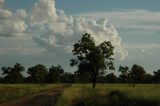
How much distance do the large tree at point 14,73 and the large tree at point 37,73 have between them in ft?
17.2

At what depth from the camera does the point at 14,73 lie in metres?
178

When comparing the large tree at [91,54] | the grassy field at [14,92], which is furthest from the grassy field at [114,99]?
the large tree at [91,54]

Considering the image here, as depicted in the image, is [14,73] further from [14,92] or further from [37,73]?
[14,92]

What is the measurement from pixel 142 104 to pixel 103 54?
2255 inches

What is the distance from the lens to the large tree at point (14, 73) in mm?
177250

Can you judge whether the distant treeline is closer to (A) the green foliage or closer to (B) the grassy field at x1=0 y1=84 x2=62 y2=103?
(A) the green foliage

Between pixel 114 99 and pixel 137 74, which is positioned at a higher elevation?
pixel 137 74

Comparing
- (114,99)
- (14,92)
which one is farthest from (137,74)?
(114,99)

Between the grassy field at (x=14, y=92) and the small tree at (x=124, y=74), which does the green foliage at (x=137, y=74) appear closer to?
the small tree at (x=124, y=74)

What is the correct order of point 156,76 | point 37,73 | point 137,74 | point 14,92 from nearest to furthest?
point 14,92 → point 137,74 → point 37,73 → point 156,76

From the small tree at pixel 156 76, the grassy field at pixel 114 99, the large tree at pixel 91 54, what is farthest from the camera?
the small tree at pixel 156 76

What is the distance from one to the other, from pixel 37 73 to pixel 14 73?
16.2 meters

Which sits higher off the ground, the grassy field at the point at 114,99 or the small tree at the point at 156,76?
the small tree at the point at 156,76

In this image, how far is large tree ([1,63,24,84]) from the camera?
582 ft
